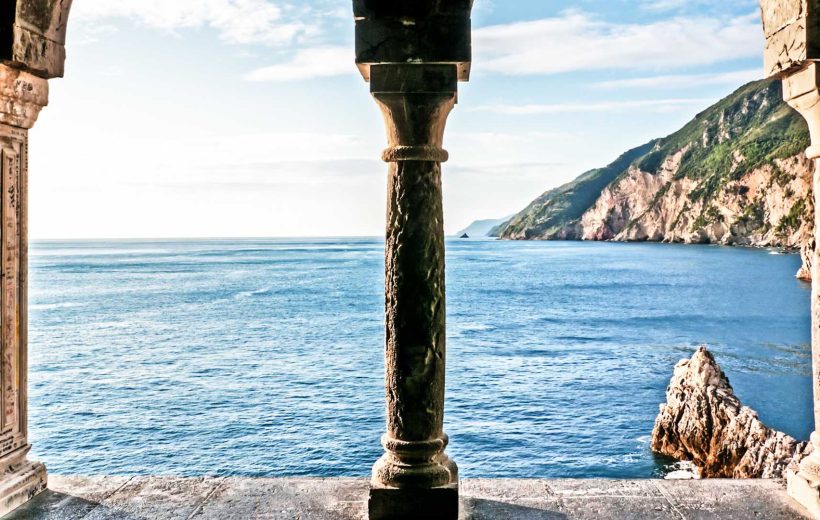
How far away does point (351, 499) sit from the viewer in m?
4.98

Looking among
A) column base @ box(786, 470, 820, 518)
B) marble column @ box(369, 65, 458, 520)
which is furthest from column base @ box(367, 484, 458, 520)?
column base @ box(786, 470, 820, 518)

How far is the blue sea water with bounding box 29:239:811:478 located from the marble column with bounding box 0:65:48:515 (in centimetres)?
1570

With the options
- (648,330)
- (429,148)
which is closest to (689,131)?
(648,330)

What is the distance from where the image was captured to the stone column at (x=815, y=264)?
185 inches

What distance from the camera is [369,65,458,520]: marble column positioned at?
466 cm

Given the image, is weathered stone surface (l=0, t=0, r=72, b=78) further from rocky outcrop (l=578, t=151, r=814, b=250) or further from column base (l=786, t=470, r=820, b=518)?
rocky outcrop (l=578, t=151, r=814, b=250)

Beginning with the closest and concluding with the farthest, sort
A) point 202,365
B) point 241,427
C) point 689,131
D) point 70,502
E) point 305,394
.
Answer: point 70,502, point 241,427, point 305,394, point 202,365, point 689,131

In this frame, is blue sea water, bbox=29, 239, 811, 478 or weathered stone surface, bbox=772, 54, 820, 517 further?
blue sea water, bbox=29, 239, 811, 478

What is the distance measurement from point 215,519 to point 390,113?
286cm

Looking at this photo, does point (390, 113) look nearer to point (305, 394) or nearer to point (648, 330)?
point (305, 394)

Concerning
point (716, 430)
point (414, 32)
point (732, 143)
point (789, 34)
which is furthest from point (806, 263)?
point (732, 143)

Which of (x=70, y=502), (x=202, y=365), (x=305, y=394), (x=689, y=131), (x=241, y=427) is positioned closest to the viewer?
(x=70, y=502)

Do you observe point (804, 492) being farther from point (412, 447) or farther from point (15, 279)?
point (15, 279)

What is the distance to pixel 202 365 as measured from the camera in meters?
36.5
